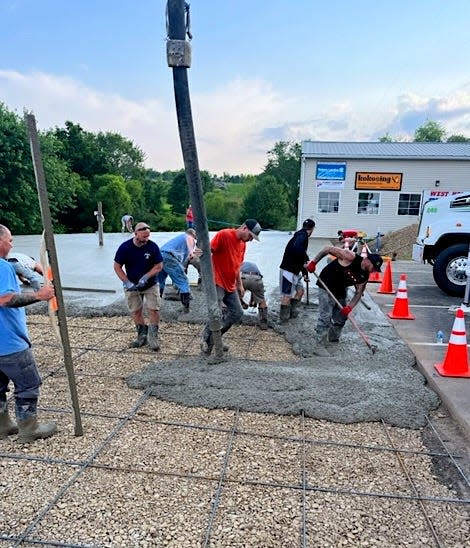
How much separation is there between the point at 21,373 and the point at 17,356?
0.36 feet

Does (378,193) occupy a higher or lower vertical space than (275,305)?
higher

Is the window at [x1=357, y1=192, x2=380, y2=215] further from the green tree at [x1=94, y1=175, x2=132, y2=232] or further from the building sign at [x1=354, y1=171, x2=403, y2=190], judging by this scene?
the green tree at [x1=94, y1=175, x2=132, y2=232]

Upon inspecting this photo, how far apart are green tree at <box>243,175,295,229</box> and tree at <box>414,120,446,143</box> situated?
19218 mm

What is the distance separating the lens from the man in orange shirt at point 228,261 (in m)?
4.22

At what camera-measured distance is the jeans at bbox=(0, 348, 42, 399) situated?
264 cm

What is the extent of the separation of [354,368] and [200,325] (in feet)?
6.94

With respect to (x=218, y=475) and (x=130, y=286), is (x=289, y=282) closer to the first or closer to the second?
(x=130, y=286)

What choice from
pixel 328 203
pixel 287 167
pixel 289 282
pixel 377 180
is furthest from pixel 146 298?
pixel 287 167

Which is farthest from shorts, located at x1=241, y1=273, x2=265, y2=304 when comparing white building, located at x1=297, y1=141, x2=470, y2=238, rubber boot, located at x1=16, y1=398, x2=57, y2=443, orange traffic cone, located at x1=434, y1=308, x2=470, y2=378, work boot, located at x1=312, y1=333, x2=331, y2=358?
white building, located at x1=297, y1=141, x2=470, y2=238

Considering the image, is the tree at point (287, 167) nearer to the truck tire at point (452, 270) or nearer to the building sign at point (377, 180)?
the building sign at point (377, 180)

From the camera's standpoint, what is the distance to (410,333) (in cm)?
538

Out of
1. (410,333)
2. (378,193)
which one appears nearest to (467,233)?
(410,333)

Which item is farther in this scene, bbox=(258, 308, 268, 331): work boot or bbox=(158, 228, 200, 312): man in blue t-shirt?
bbox=(158, 228, 200, 312): man in blue t-shirt

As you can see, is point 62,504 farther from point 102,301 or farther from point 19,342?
point 102,301
